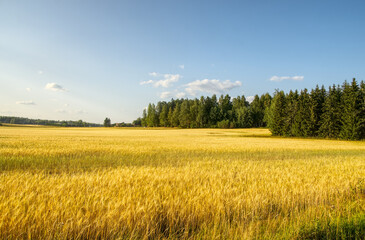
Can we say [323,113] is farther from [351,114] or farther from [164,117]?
[164,117]

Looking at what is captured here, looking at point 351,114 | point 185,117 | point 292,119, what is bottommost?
point 292,119

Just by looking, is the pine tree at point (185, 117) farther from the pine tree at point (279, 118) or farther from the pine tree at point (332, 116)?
the pine tree at point (332, 116)

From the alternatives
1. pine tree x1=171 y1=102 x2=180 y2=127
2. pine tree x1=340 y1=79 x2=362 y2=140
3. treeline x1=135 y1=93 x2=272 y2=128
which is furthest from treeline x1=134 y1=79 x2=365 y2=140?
pine tree x1=171 y1=102 x2=180 y2=127

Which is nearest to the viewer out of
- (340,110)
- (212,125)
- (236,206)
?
(236,206)

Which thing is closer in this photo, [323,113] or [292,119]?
[323,113]

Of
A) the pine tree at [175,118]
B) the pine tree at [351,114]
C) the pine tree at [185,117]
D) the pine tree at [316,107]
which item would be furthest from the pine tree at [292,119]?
the pine tree at [175,118]

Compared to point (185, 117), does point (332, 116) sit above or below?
below

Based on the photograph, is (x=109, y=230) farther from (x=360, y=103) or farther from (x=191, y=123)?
(x=191, y=123)

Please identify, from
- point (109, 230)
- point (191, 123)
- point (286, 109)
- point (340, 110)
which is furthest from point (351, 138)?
point (191, 123)

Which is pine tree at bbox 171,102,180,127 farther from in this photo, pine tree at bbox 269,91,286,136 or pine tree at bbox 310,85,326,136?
pine tree at bbox 310,85,326,136

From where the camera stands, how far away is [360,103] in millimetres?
41594

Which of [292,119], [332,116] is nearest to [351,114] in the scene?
[332,116]

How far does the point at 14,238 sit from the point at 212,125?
99368 millimetres

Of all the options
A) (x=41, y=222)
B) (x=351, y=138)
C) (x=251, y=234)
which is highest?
(x=41, y=222)
